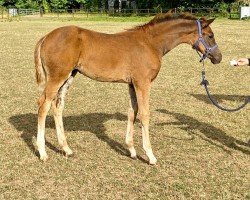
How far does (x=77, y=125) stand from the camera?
7.64m

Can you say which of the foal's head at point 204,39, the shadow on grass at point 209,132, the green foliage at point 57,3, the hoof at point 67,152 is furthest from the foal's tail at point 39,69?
the green foliage at point 57,3

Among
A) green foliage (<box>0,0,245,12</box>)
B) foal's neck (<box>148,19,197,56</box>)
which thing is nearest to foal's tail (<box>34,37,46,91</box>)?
foal's neck (<box>148,19,197,56</box>)

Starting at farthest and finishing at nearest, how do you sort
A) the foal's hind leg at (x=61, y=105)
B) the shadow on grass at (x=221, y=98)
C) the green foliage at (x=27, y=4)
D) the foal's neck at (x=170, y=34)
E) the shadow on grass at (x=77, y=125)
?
the green foliage at (x=27, y=4) → the shadow on grass at (x=221, y=98) → the shadow on grass at (x=77, y=125) → the foal's hind leg at (x=61, y=105) → the foal's neck at (x=170, y=34)

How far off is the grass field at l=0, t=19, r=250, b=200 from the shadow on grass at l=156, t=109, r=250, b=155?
0.02 m

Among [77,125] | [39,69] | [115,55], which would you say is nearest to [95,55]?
[115,55]

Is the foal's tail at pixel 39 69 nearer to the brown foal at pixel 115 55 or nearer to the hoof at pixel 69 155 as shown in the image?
the brown foal at pixel 115 55

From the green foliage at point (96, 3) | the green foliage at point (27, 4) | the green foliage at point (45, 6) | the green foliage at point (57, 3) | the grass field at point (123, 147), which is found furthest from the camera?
the green foliage at point (27, 4)

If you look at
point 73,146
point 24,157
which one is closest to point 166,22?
point 73,146

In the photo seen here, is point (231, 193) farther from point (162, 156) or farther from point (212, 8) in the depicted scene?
point (212, 8)

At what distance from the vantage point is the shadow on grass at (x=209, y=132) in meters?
6.62

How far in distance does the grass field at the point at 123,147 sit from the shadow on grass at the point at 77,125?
0.06 ft

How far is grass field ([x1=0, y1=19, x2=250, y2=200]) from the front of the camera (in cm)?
504

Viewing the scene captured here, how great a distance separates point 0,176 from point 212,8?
46.9m

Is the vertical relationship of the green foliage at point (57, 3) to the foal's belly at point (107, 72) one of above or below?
below
